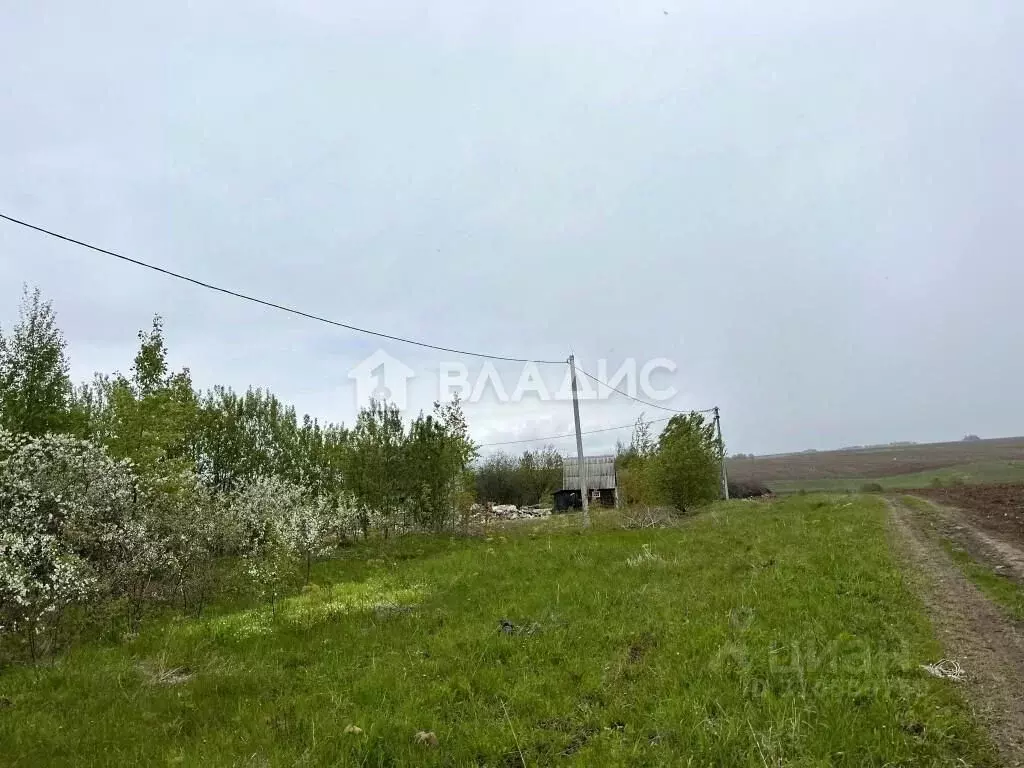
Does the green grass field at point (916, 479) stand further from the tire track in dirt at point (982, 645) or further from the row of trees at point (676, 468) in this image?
the tire track in dirt at point (982, 645)

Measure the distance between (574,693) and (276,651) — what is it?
413 centimetres

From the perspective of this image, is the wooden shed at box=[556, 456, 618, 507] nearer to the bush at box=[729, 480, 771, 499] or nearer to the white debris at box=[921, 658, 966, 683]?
the bush at box=[729, 480, 771, 499]

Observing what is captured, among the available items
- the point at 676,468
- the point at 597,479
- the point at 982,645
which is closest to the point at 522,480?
the point at 597,479

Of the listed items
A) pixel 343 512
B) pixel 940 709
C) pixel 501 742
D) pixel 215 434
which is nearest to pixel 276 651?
pixel 501 742

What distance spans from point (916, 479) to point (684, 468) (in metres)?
32.3

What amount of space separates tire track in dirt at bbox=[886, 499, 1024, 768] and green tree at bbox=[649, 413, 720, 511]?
1809 cm

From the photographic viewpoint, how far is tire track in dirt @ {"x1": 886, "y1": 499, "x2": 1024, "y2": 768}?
14.4ft

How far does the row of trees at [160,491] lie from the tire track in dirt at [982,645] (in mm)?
9329

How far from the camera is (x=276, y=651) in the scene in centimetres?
755

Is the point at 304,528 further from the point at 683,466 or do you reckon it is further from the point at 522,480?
the point at 522,480

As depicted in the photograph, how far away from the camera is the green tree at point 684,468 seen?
29.3 m

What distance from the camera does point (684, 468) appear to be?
29297 millimetres

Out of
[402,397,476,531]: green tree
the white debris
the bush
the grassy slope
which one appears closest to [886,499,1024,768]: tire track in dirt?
the white debris

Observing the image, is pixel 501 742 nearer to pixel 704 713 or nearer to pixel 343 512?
pixel 704 713
